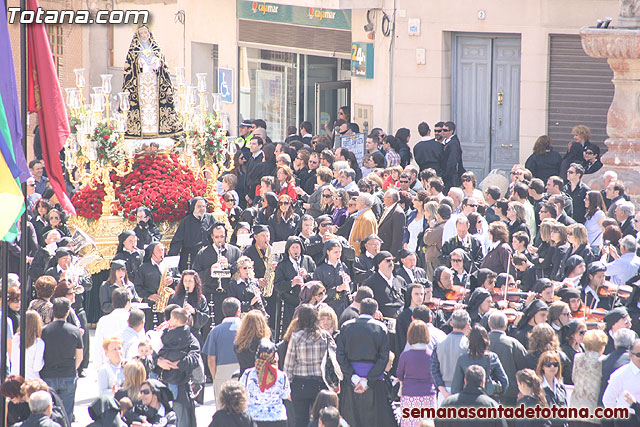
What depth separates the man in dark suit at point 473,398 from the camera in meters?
9.60

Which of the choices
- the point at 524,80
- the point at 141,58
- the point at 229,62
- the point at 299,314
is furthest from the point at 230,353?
the point at 229,62

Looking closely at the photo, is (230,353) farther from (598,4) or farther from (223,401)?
(598,4)

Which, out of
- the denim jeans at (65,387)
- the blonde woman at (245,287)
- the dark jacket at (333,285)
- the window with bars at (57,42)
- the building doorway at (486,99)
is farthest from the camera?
the window with bars at (57,42)

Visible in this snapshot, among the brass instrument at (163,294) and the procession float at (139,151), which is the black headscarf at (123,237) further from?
the procession float at (139,151)

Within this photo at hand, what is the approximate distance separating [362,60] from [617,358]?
47.0 feet

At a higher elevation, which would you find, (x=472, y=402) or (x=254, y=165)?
(x=254, y=165)

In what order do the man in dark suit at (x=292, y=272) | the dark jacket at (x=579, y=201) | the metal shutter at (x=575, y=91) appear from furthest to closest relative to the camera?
the metal shutter at (x=575, y=91)
the dark jacket at (x=579, y=201)
the man in dark suit at (x=292, y=272)

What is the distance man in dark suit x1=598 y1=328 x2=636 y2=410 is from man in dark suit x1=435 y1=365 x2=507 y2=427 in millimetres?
1070

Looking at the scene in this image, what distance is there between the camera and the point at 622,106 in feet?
58.8

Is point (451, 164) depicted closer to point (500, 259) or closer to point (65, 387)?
point (500, 259)

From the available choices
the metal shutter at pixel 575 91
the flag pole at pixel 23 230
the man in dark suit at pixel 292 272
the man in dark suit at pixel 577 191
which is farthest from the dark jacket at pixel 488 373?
the metal shutter at pixel 575 91

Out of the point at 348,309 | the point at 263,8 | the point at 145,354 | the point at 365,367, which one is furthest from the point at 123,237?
the point at 263,8

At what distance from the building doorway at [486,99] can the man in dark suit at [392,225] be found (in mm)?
7450

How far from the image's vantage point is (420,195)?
15.5 meters
